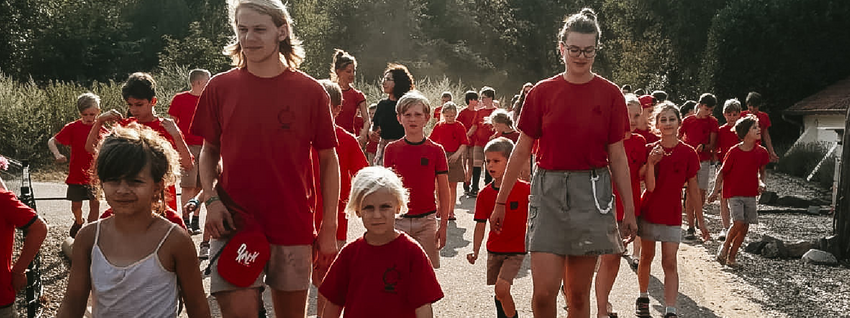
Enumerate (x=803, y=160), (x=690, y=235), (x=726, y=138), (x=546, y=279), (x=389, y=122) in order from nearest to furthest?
(x=546, y=279)
(x=389, y=122)
(x=690, y=235)
(x=726, y=138)
(x=803, y=160)

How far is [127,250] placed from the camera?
310 cm

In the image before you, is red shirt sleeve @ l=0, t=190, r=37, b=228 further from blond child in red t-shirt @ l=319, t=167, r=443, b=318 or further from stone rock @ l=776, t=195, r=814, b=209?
stone rock @ l=776, t=195, r=814, b=209

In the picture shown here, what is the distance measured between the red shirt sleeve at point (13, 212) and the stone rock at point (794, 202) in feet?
46.3

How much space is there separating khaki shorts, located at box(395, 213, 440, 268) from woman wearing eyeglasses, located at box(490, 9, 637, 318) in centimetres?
157

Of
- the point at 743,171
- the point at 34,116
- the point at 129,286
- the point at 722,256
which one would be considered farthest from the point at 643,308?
the point at 34,116

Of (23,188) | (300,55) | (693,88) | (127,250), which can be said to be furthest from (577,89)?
(693,88)

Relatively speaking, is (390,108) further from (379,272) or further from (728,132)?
(728,132)

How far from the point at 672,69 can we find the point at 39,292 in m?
30.2

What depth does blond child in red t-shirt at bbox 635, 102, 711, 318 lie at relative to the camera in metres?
6.57

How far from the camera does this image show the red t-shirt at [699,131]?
1209cm

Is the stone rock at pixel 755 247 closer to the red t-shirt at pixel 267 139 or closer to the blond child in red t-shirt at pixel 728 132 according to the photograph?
the blond child in red t-shirt at pixel 728 132

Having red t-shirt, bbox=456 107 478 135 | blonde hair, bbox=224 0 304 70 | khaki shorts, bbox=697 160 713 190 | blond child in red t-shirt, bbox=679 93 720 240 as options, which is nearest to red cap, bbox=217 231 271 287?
blonde hair, bbox=224 0 304 70

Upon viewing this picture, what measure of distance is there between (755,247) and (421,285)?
25.7 feet

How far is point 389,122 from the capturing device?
8633 mm
